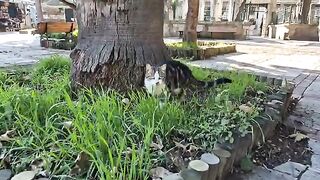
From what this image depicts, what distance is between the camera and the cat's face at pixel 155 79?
2.04 meters

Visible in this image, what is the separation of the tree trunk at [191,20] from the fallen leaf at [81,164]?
6.29 m

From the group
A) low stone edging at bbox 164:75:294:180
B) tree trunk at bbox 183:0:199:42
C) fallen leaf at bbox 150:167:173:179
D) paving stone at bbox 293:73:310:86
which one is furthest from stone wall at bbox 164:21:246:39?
fallen leaf at bbox 150:167:173:179

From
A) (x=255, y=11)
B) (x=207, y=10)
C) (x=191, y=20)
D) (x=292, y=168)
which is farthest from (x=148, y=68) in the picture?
(x=207, y=10)

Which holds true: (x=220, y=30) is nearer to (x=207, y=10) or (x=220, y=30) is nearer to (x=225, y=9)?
(x=225, y=9)

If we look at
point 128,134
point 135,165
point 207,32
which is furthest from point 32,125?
point 207,32

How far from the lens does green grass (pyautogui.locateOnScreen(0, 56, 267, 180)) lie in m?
1.27

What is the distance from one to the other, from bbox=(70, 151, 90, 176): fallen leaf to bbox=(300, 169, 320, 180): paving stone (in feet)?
4.09

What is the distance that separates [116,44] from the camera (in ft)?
7.09

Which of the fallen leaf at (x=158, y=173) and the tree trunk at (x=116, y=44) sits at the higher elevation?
the tree trunk at (x=116, y=44)

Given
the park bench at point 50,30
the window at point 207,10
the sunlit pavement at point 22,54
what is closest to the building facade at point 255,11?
the window at point 207,10

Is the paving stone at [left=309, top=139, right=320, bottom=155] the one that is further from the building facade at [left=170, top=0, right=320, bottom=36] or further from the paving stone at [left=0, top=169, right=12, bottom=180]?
the building facade at [left=170, top=0, right=320, bottom=36]

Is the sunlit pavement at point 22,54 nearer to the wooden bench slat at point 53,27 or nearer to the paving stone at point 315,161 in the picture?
the wooden bench slat at point 53,27

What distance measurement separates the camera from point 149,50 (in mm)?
2236

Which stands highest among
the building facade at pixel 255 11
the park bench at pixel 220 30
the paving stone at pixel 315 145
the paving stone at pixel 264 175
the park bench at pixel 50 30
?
the building facade at pixel 255 11
